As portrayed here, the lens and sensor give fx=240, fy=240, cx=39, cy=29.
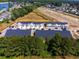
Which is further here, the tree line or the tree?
the tree

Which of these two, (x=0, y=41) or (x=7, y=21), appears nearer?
(x=0, y=41)

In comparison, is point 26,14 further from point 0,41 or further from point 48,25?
point 0,41

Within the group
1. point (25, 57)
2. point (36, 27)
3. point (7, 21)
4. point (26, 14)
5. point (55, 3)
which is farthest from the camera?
point (55, 3)

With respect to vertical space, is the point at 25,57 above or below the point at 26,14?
above

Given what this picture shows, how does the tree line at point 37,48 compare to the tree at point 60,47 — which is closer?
the tree line at point 37,48

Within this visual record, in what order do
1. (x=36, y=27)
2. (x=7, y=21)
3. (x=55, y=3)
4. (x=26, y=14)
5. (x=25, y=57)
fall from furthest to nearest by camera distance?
(x=55, y=3) < (x=26, y=14) < (x=7, y=21) < (x=36, y=27) < (x=25, y=57)

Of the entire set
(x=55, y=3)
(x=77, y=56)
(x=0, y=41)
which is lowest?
(x=55, y=3)

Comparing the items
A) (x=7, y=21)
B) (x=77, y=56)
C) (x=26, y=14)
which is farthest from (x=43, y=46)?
(x=26, y=14)
